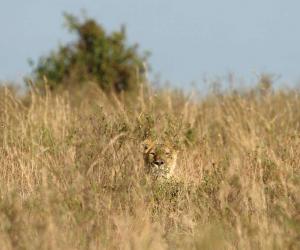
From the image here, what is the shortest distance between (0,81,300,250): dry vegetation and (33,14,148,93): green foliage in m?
→ 7.68

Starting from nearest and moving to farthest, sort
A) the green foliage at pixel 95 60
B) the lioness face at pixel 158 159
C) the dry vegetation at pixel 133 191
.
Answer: the dry vegetation at pixel 133 191
the lioness face at pixel 158 159
the green foliage at pixel 95 60

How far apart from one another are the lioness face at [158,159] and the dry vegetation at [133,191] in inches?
4.3

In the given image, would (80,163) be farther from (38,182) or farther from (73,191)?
(38,182)

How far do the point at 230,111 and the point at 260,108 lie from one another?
75cm

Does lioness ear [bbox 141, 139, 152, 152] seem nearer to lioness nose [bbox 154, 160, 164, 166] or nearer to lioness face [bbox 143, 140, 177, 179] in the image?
lioness face [bbox 143, 140, 177, 179]

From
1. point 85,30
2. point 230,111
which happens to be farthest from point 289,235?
point 85,30

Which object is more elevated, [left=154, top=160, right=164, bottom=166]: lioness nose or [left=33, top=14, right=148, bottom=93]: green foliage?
[left=33, top=14, right=148, bottom=93]: green foliage

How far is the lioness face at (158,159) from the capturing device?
7.81 m

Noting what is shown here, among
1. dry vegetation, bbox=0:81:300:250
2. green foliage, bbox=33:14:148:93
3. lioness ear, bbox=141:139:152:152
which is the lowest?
dry vegetation, bbox=0:81:300:250

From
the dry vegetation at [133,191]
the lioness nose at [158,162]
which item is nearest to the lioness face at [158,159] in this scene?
the lioness nose at [158,162]

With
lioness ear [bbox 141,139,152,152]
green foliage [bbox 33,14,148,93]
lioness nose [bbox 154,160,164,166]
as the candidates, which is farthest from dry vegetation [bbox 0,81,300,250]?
green foliage [bbox 33,14,148,93]

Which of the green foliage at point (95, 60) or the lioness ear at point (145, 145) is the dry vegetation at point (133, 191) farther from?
the green foliage at point (95, 60)

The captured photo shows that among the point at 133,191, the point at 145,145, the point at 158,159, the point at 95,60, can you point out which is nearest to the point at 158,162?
the point at 158,159

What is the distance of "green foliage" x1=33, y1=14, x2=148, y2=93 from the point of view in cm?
1825
